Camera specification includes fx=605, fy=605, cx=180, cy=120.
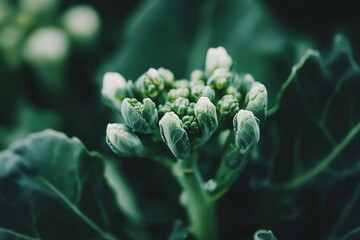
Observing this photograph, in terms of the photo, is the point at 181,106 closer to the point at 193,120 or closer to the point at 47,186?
the point at 193,120

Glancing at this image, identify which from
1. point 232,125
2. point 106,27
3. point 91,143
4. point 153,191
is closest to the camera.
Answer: point 232,125

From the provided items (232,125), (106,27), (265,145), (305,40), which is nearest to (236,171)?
(232,125)

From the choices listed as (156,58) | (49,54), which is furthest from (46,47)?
(156,58)

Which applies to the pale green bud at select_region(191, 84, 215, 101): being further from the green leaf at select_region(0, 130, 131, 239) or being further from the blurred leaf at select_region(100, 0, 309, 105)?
the blurred leaf at select_region(100, 0, 309, 105)

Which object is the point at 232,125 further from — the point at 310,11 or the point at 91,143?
the point at 310,11

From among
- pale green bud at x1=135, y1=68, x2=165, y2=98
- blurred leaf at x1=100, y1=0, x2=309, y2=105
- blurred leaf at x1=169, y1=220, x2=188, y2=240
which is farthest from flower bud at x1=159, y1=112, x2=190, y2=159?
blurred leaf at x1=100, y1=0, x2=309, y2=105

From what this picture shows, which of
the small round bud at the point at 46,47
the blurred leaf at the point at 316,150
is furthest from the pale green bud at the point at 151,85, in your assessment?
the small round bud at the point at 46,47
